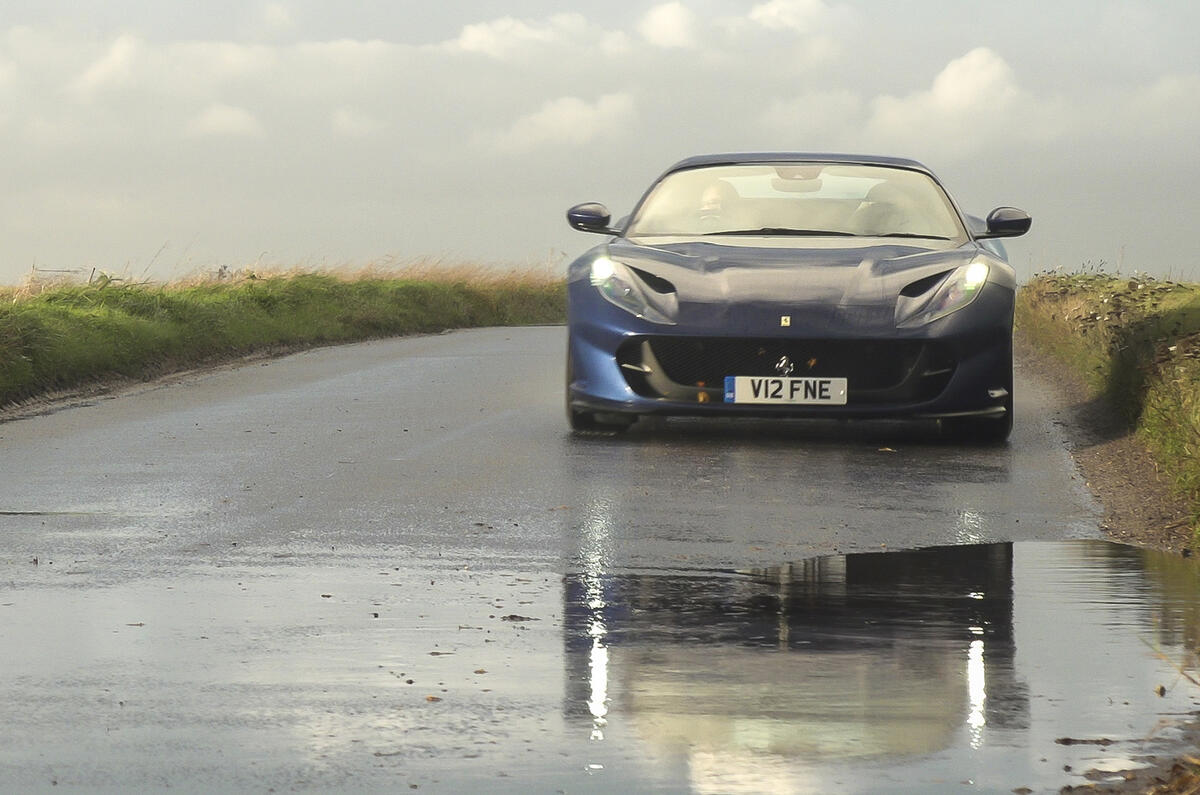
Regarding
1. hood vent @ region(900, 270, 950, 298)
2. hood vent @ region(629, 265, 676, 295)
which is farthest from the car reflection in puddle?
hood vent @ region(629, 265, 676, 295)

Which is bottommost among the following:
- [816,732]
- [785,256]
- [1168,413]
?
[816,732]

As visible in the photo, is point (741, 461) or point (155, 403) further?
point (155, 403)

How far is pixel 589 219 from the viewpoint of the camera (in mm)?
12391

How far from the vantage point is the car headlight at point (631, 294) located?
35.2ft

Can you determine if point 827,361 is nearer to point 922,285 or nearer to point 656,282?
point 922,285

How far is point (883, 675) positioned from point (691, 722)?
0.80 metres

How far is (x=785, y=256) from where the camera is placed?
11.0 meters

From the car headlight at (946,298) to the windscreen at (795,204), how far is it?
91 cm

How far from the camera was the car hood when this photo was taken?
10.6 meters

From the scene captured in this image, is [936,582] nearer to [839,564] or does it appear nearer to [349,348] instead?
[839,564]

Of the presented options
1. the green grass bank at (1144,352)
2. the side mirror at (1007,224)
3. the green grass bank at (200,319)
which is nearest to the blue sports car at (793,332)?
the side mirror at (1007,224)

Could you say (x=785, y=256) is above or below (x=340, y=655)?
above

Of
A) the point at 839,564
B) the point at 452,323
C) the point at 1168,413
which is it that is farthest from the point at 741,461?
the point at 452,323

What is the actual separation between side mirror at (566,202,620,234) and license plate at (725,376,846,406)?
7.11ft
